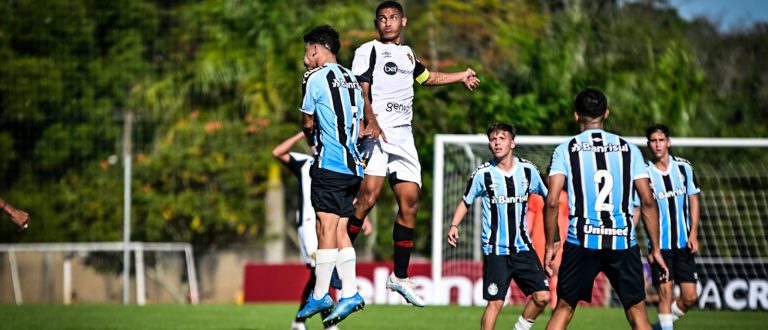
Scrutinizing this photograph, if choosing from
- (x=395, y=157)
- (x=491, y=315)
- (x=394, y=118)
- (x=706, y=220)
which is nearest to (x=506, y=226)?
(x=491, y=315)

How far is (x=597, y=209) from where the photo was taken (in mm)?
9289

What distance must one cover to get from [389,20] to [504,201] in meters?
2.19

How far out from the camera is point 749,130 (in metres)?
33.7

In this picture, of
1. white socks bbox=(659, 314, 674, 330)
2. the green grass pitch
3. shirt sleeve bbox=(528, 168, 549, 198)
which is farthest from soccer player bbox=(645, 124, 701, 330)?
shirt sleeve bbox=(528, 168, 549, 198)

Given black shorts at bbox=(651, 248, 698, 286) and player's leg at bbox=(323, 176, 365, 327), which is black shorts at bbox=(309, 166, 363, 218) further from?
black shorts at bbox=(651, 248, 698, 286)

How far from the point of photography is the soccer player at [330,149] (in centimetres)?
1032

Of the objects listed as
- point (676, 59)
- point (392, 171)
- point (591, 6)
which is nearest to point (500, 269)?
point (392, 171)

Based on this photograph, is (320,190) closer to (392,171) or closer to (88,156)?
(392,171)

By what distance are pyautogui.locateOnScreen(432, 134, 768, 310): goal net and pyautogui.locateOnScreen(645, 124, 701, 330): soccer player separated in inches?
248

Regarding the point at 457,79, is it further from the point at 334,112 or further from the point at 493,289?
the point at 493,289

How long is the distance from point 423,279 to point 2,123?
17.2 metres

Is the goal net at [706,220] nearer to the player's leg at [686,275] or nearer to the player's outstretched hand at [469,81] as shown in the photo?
the player's leg at [686,275]

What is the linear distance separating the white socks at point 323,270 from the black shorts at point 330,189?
0.36 meters

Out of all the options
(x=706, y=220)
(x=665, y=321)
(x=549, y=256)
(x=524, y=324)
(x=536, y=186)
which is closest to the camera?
(x=549, y=256)
